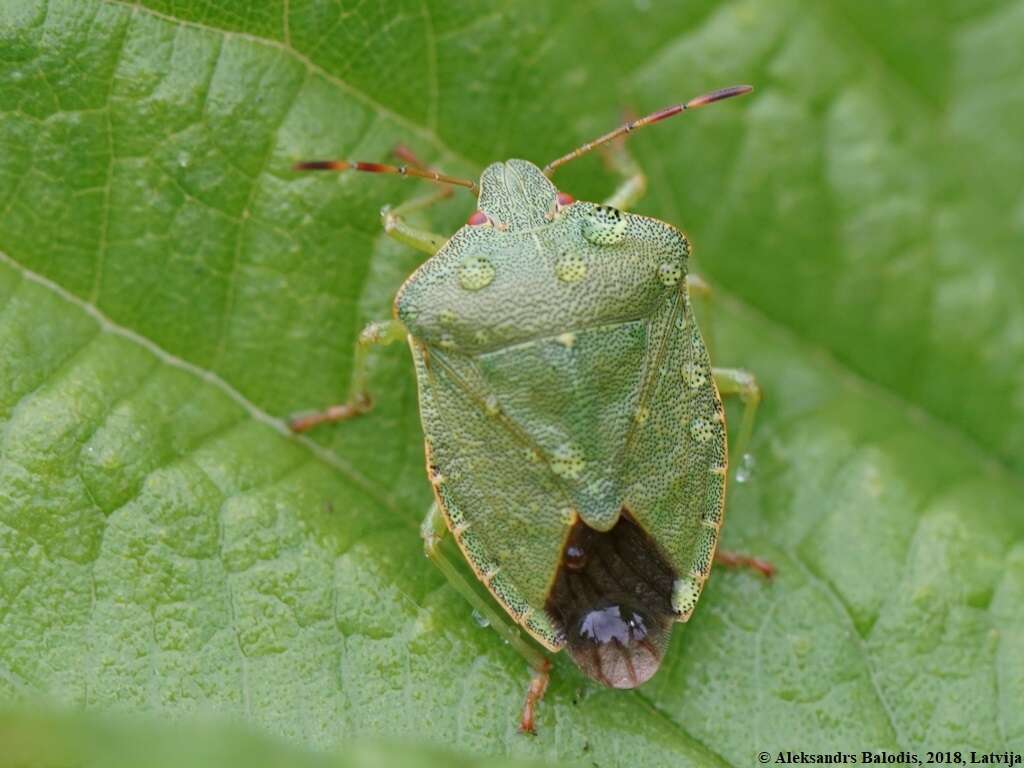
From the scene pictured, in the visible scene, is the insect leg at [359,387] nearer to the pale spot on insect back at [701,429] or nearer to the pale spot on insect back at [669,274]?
the pale spot on insect back at [669,274]

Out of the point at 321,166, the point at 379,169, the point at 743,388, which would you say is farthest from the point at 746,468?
the point at 321,166

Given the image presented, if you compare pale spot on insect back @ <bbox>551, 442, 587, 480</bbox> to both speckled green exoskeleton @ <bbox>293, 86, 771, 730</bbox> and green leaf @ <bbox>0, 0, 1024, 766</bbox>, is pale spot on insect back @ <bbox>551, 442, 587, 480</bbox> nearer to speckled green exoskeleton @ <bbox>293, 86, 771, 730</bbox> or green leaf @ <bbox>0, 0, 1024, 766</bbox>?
speckled green exoskeleton @ <bbox>293, 86, 771, 730</bbox>

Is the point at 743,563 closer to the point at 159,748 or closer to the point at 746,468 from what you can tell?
the point at 746,468

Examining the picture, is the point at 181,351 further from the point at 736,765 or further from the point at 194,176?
the point at 736,765

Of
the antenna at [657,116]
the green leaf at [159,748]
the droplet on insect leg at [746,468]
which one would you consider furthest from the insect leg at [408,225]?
the green leaf at [159,748]

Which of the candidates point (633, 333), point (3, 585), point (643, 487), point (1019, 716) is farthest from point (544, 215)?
point (1019, 716)

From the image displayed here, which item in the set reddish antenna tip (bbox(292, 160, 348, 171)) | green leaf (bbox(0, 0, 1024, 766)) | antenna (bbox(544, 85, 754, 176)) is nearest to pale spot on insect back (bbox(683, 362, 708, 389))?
green leaf (bbox(0, 0, 1024, 766))
